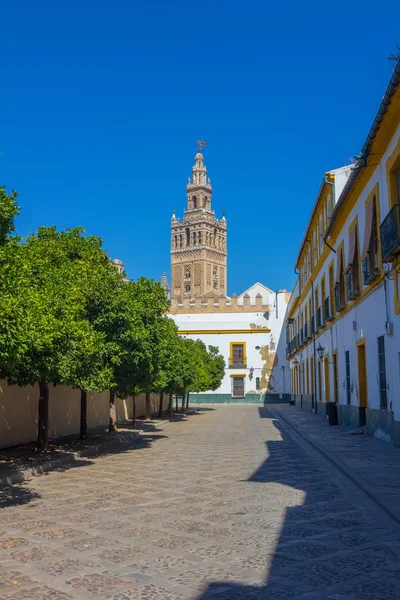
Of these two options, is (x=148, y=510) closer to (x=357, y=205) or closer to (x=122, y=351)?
(x=122, y=351)

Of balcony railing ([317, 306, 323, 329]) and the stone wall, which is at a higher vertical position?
balcony railing ([317, 306, 323, 329])

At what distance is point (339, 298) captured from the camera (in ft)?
72.9

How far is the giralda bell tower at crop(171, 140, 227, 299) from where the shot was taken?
119250mm

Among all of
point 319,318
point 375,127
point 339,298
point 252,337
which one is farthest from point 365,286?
point 252,337

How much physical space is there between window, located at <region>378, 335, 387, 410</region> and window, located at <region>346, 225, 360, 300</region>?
9.76 feet

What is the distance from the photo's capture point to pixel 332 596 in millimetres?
4562

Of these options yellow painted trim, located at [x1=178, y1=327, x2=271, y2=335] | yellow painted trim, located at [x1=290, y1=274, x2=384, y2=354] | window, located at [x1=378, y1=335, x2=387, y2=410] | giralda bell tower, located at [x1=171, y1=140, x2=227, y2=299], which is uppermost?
giralda bell tower, located at [x1=171, y1=140, x2=227, y2=299]

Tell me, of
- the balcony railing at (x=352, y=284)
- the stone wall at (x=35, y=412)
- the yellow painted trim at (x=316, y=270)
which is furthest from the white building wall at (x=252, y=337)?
the balcony railing at (x=352, y=284)

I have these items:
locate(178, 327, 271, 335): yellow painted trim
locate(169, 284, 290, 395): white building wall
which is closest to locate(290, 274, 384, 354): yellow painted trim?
locate(169, 284, 290, 395): white building wall

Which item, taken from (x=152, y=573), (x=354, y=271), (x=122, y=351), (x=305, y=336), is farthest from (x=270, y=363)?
(x=152, y=573)

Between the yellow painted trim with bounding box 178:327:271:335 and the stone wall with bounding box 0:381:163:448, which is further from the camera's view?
the yellow painted trim with bounding box 178:327:271:335

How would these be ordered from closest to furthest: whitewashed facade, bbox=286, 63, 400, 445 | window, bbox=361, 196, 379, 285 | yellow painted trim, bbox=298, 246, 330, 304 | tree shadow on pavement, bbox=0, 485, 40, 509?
1. tree shadow on pavement, bbox=0, 485, 40, 509
2. whitewashed facade, bbox=286, 63, 400, 445
3. window, bbox=361, 196, 379, 285
4. yellow painted trim, bbox=298, 246, 330, 304

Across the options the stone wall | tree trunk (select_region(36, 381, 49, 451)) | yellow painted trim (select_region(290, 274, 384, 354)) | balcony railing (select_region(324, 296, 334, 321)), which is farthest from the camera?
balcony railing (select_region(324, 296, 334, 321))

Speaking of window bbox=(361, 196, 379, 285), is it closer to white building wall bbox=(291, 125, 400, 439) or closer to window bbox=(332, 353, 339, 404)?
white building wall bbox=(291, 125, 400, 439)
